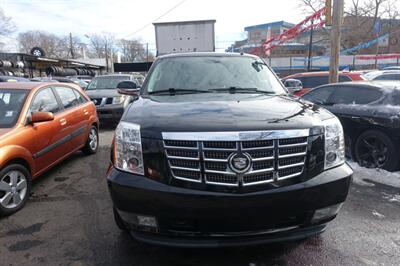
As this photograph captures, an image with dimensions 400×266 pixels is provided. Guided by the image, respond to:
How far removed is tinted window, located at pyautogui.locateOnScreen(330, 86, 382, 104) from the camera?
5.57m

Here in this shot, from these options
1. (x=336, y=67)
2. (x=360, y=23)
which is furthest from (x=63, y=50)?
(x=336, y=67)

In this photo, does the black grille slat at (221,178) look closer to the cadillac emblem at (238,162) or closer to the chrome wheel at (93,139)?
the cadillac emblem at (238,162)

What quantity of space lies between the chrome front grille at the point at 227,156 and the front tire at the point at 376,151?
353 centimetres

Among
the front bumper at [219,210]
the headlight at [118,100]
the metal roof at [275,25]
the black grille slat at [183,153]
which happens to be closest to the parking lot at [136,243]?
the front bumper at [219,210]

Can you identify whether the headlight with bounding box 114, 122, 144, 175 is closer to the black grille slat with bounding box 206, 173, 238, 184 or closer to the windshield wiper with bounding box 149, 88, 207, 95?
the black grille slat with bounding box 206, 173, 238, 184

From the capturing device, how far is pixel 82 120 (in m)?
5.98

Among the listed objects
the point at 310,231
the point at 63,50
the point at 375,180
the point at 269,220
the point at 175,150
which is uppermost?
the point at 63,50

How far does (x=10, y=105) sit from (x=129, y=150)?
9.31 ft

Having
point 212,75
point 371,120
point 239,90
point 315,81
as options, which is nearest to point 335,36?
point 315,81

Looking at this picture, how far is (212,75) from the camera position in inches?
158

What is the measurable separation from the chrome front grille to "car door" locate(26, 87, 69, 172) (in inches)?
108

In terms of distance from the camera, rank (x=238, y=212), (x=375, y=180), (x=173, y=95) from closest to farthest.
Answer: (x=238, y=212) < (x=173, y=95) < (x=375, y=180)

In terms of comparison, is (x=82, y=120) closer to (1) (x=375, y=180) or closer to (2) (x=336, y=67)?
(1) (x=375, y=180)

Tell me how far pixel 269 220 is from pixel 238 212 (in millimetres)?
265
